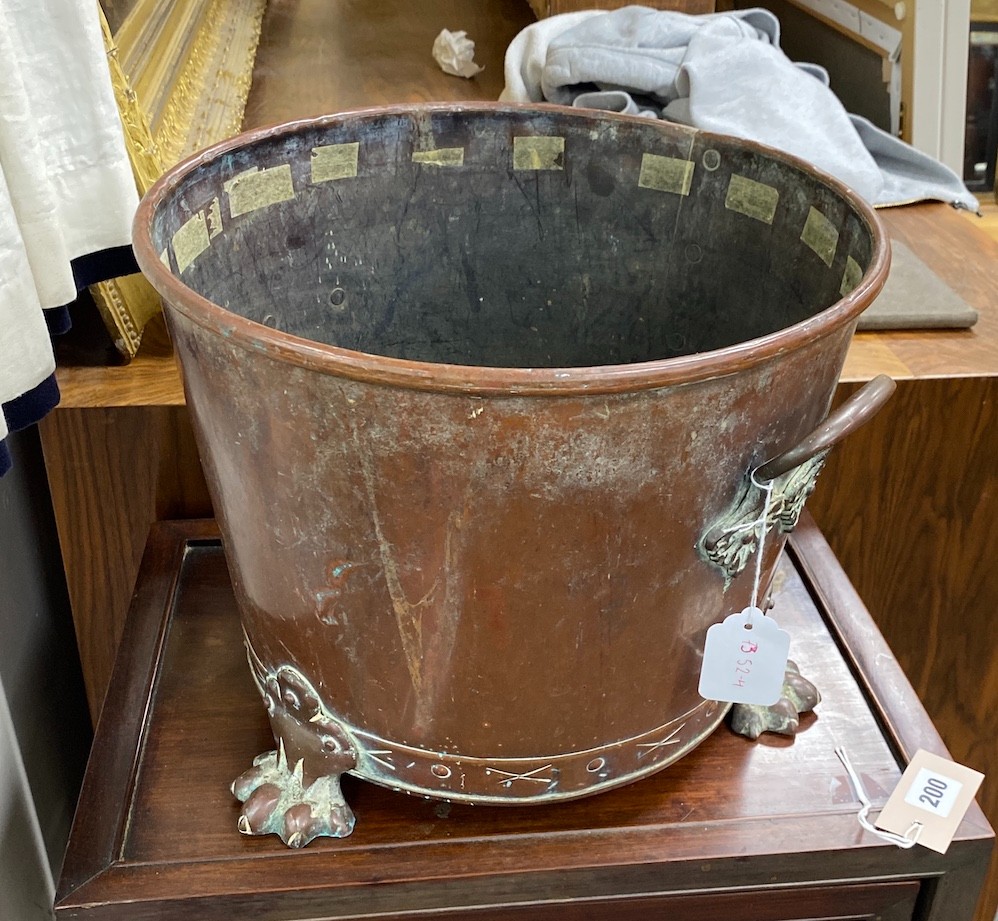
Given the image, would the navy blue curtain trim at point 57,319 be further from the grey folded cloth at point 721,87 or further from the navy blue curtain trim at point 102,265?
the grey folded cloth at point 721,87

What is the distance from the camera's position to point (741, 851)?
66cm

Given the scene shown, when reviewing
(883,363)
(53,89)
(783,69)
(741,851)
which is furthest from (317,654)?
(783,69)

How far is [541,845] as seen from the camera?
0.66 meters

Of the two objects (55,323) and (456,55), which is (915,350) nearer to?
(55,323)

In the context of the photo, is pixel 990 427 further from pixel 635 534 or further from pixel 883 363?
pixel 635 534

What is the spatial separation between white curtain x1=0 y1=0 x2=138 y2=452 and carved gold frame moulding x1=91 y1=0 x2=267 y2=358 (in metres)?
0.12

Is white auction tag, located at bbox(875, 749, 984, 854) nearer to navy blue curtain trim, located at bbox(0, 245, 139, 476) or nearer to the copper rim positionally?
the copper rim

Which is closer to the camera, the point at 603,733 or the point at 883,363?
the point at 603,733

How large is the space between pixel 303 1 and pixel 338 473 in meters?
2.23

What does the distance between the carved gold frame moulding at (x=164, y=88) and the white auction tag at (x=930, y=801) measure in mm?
722

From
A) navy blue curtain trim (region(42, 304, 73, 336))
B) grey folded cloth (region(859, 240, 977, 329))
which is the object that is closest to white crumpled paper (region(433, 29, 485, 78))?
grey folded cloth (region(859, 240, 977, 329))

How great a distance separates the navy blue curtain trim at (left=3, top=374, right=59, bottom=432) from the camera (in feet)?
2.24

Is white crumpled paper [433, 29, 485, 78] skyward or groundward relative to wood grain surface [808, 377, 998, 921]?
skyward

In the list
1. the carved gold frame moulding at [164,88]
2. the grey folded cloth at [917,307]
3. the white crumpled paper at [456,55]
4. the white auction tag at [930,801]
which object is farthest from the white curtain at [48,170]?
the white crumpled paper at [456,55]
